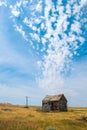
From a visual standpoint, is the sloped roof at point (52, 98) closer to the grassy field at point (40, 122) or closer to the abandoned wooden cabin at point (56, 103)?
the abandoned wooden cabin at point (56, 103)

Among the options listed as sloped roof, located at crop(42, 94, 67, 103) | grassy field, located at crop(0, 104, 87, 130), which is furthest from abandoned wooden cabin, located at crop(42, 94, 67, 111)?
grassy field, located at crop(0, 104, 87, 130)

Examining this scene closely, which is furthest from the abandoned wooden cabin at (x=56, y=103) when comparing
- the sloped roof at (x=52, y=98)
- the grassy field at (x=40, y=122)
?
the grassy field at (x=40, y=122)

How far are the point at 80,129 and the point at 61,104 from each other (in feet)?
158

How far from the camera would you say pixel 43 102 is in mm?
89000

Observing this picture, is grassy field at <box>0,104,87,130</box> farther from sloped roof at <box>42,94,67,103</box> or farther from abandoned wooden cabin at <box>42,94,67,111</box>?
sloped roof at <box>42,94,67,103</box>

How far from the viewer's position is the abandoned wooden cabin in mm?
84688

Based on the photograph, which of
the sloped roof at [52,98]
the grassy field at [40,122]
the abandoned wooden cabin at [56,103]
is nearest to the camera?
the grassy field at [40,122]

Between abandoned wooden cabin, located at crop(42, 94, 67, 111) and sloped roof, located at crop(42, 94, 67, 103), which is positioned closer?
abandoned wooden cabin, located at crop(42, 94, 67, 111)

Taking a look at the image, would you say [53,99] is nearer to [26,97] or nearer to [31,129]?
[26,97]

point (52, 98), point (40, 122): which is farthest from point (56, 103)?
point (40, 122)

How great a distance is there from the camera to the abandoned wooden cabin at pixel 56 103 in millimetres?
84688

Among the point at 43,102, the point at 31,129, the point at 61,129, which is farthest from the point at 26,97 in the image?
the point at 31,129

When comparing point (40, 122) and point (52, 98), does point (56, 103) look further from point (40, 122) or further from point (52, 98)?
point (40, 122)

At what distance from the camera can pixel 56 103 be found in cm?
8488
